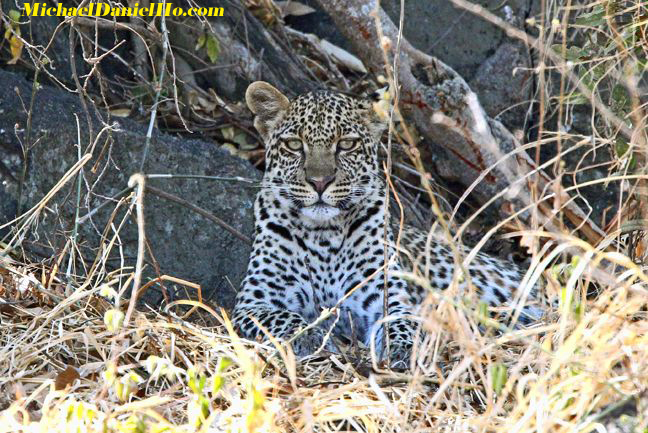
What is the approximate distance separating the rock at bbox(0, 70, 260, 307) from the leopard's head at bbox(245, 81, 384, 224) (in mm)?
856

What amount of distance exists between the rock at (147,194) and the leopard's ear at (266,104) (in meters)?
0.87

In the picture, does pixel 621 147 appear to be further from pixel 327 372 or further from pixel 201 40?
pixel 201 40

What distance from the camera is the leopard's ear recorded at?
24.2 feet

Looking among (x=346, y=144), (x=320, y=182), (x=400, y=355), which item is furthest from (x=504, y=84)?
(x=400, y=355)

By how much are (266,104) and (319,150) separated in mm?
612

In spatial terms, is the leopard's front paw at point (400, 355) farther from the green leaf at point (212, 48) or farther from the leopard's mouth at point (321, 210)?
the green leaf at point (212, 48)

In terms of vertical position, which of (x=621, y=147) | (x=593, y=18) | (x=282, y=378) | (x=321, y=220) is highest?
(x=593, y=18)

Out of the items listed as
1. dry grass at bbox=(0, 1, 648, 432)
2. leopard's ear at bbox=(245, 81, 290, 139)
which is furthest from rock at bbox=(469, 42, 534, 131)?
dry grass at bbox=(0, 1, 648, 432)

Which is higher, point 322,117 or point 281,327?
point 322,117

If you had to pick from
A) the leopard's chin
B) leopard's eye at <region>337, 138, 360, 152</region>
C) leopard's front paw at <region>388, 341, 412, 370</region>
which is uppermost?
leopard's eye at <region>337, 138, 360, 152</region>

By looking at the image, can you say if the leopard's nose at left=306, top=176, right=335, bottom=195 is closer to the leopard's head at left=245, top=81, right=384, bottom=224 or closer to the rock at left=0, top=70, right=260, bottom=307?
Answer: the leopard's head at left=245, top=81, right=384, bottom=224

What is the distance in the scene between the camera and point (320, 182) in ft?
22.5

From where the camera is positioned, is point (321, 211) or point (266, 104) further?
point (266, 104)

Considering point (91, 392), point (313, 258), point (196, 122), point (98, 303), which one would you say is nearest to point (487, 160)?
point (313, 258)
